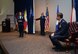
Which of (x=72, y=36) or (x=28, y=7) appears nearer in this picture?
(x=72, y=36)

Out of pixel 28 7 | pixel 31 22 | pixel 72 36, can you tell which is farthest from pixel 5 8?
pixel 72 36

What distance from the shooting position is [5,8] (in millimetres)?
13000

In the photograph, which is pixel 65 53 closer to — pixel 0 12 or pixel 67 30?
pixel 67 30

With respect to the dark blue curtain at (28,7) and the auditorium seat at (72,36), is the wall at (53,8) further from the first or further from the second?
the auditorium seat at (72,36)

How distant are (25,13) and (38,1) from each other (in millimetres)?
1185

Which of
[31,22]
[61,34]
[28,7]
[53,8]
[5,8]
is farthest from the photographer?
[5,8]

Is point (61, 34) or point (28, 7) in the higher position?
point (28, 7)

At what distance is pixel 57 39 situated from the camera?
22.0 ft

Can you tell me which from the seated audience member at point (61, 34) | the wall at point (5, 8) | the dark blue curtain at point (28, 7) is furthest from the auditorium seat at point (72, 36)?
the wall at point (5, 8)

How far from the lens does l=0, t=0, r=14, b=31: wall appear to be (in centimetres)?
1291

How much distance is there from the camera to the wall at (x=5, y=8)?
1291 centimetres

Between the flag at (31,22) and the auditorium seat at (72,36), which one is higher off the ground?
the flag at (31,22)

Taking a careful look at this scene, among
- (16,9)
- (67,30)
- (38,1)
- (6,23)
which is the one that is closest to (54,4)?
(38,1)

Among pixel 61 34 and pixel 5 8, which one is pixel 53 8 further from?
pixel 61 34
